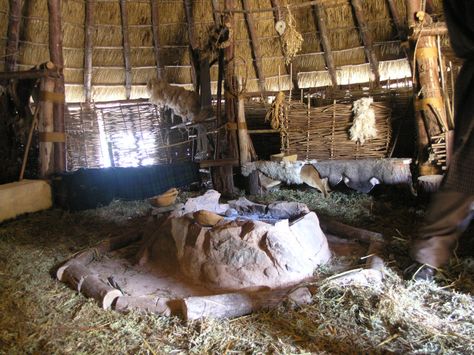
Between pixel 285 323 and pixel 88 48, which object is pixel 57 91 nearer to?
pixel 88 48

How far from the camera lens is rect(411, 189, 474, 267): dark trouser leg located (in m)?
2.17

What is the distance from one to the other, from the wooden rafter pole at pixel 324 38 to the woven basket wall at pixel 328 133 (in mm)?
3507

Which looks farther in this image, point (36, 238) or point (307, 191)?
point (307, 191)

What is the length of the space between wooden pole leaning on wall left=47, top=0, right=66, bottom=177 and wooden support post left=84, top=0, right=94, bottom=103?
8.41 ft

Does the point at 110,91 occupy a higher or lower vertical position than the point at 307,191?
higher

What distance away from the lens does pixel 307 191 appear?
511cm

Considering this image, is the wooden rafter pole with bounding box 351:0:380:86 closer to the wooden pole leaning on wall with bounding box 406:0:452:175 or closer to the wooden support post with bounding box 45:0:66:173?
the wooden pole leaning on wall with bounding box 406:0:452:175

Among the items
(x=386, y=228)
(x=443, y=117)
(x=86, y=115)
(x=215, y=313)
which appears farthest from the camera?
(x=86, y=115)

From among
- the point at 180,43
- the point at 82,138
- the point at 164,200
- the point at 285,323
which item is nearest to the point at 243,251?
the point at 285,323

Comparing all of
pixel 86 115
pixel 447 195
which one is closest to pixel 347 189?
pixel 447 195

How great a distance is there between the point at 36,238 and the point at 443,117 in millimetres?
4257

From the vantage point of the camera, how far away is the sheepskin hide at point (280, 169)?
496cm

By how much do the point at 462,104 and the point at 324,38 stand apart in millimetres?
6382

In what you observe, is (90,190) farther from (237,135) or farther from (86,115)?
(86,115)
